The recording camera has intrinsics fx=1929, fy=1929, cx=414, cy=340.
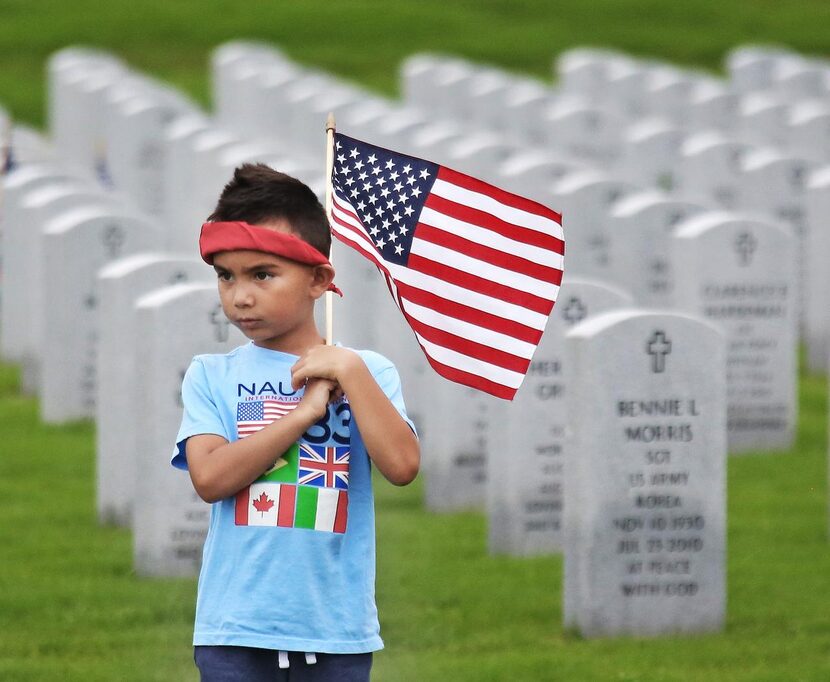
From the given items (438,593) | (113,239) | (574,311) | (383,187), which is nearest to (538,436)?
(574,311)

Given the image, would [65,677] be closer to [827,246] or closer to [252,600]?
[252,600]

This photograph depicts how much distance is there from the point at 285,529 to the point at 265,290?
0.50 metres

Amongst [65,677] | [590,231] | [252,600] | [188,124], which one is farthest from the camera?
[188,124]

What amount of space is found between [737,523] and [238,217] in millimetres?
5546

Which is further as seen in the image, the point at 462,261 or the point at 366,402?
the point at 462,261

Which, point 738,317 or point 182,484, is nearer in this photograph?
point 182,484

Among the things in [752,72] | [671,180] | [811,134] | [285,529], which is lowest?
[285,529]

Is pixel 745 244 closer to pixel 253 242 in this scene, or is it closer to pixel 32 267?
pixel 32 267

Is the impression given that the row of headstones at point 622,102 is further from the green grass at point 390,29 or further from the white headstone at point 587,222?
the white headstone at point 587,222

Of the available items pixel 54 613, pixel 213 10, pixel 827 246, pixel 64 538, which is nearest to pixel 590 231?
pixel 827 246

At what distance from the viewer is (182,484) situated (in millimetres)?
7973

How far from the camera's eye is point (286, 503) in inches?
159

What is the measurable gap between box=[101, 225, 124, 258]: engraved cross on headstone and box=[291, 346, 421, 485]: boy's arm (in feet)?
24.0

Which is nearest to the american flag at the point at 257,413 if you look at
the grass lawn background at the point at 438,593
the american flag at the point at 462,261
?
the american flag at the point at 462,261
